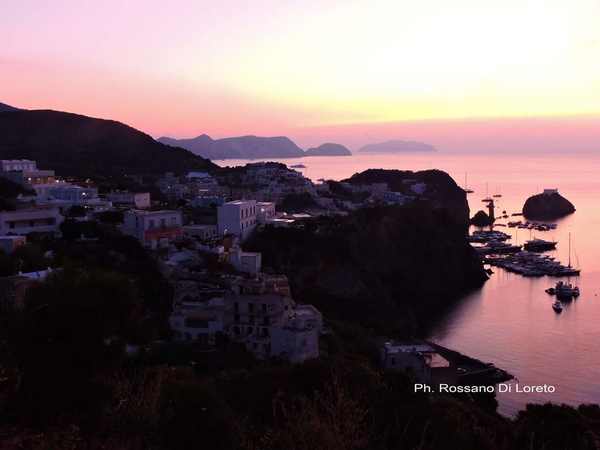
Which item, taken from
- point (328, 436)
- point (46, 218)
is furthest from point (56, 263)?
point (328, 436)

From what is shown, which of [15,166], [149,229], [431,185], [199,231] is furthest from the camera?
[431,185]

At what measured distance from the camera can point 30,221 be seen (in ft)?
48.5

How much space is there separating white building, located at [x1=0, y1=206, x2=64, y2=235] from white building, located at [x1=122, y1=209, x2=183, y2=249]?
1530mm

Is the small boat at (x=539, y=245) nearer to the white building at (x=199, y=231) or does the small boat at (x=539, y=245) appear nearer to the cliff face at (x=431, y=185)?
the cliff face at (x=431, y=185)

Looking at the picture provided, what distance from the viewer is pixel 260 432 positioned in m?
4.63

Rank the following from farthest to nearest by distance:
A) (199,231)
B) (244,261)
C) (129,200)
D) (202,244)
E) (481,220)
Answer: (481,220)
(129,200)
(199,231)
(202,244)
(244,261)

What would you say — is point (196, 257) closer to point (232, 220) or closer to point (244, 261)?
point (244, 261)

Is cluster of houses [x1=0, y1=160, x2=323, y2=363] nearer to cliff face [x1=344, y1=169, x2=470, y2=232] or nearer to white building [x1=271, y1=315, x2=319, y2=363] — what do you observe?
white building [x1=271, y1=315, x2=319, y2=363]

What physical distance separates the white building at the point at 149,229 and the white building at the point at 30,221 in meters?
1.53

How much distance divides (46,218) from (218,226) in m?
5.04

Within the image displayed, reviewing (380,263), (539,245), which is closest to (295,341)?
(380,263)

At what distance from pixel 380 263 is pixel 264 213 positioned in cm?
513

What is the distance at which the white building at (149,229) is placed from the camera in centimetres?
1520

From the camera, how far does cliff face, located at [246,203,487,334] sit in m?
19.0
